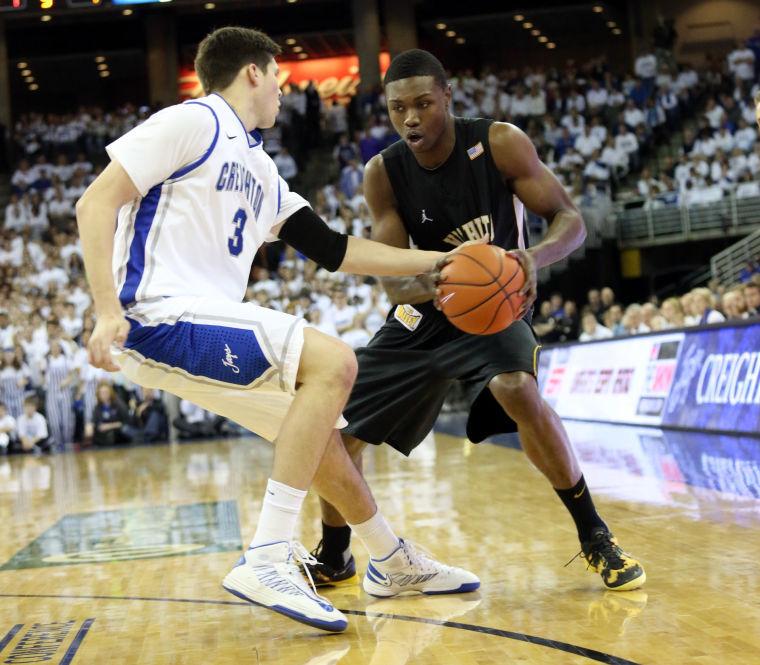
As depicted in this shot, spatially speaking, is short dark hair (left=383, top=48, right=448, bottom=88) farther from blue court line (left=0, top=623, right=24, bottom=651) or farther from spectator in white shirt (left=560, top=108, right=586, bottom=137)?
spectator in white shirt (left=560, top=108, right=586, bottom=137)

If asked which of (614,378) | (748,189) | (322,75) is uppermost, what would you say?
(322,75)

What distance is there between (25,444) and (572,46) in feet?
70.6

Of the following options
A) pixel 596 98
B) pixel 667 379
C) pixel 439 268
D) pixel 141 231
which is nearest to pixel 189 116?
pixel 141 231

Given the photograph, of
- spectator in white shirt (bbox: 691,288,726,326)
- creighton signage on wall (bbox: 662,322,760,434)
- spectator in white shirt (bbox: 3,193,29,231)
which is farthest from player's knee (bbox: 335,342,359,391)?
spectator in white shirt (bbox: 3,193,29,231)

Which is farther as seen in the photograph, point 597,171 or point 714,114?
point 714,114

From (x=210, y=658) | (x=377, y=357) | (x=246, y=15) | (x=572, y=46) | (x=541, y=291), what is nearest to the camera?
(x=210, y=658)

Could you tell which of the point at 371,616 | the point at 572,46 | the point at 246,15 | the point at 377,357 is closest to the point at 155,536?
the point at 377,357

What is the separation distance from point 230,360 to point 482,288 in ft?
3.11

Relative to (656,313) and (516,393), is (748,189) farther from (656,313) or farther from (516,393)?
(516,393)

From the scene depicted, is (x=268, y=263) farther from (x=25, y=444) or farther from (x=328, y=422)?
(x=328, y=422)

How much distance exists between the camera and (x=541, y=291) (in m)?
19.7

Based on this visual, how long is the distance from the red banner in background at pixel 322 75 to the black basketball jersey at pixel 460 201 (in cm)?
2656

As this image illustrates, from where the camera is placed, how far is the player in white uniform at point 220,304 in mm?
3336

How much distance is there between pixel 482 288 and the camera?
12.3 feet
